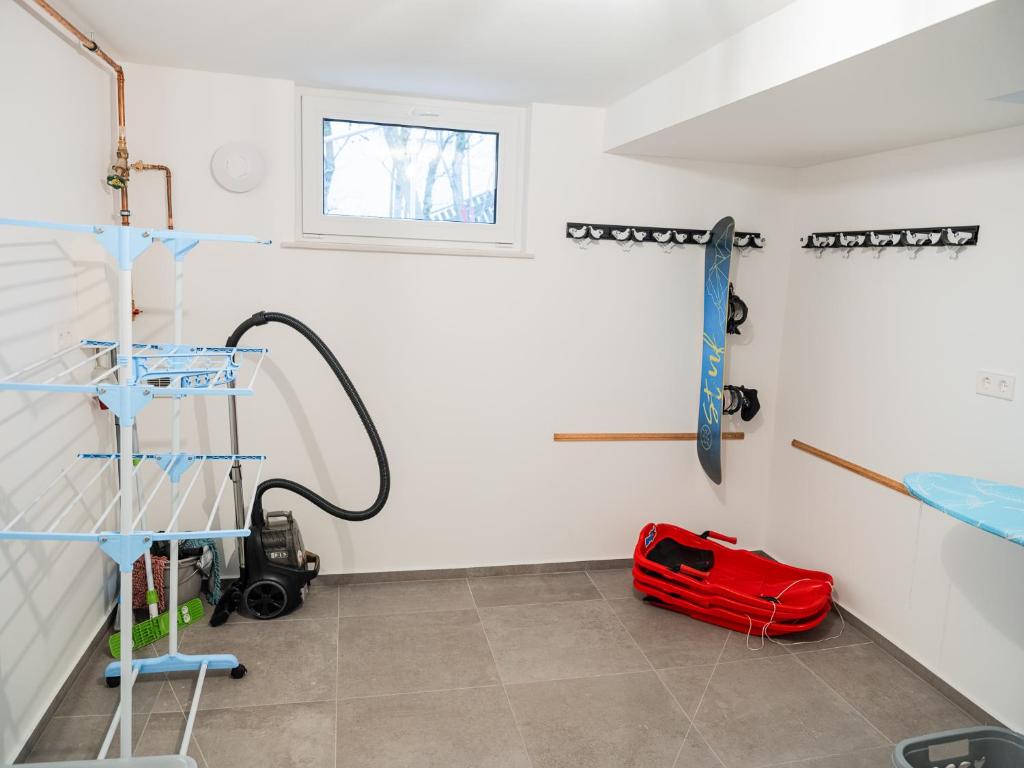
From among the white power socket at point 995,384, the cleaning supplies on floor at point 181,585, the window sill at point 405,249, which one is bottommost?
the cleaning supplies on floor at point 181,585

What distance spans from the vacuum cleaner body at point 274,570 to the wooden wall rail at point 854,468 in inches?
89.4

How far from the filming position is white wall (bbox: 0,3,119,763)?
76.7 inches

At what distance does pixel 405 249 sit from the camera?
3.08m

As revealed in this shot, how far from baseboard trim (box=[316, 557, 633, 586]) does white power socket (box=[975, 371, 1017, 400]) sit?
1.73 m

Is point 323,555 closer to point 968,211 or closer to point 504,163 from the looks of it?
point 504,163

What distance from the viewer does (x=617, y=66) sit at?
8.36 feet

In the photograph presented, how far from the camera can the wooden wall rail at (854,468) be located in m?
2.80

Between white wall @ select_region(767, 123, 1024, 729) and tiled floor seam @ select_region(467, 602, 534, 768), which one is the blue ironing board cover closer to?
white wall @ select_region(767, 123, 1024, 729)

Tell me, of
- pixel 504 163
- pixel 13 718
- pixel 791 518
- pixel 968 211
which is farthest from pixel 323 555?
pixel 968 211

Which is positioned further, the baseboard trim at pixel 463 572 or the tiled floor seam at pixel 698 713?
the baseboard trim at pixel 463 572

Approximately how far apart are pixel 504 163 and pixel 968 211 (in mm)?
1818

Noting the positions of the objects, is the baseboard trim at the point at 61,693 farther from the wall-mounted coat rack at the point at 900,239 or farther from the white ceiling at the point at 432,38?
the wall-mounted coat rack at the point at 900,239

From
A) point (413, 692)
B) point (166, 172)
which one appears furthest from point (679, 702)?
point (166, 172)

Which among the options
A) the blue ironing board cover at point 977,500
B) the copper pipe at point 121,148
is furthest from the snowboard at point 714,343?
the copper pipe at point 121,148
